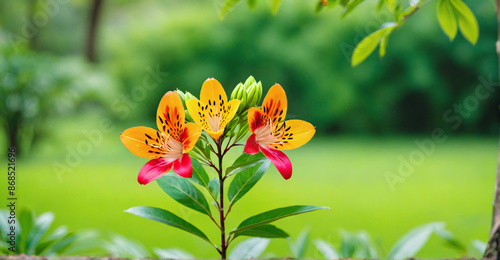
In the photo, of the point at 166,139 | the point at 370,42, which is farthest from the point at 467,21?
the point at 166,139

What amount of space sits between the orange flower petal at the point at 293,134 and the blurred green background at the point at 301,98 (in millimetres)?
2390

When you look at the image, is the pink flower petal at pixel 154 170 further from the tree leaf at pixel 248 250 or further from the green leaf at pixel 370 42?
the green leaf at pixel 370 42

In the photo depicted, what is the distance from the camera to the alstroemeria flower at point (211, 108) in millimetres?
433

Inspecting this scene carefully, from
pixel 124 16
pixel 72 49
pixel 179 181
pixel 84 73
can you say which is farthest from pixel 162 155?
pixel 124 16

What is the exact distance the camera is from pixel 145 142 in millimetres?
436

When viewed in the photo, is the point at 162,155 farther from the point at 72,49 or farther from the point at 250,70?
the point at 72,49

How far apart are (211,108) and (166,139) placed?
54 millimetres

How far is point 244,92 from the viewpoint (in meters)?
0.45

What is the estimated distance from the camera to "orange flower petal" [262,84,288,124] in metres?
0.44

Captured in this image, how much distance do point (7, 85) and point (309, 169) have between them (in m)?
2.39

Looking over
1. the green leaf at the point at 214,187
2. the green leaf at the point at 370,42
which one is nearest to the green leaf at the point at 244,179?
the green leaf at the point at 214,187
